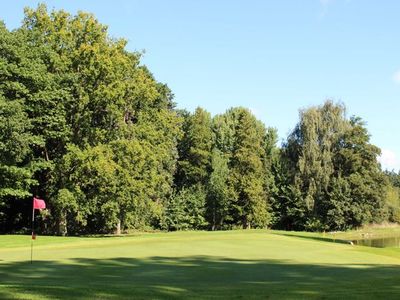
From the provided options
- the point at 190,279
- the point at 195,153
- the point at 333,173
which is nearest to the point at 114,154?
the point at 190,279

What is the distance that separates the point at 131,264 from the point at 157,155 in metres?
30.8

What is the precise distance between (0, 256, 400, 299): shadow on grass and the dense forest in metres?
23.2

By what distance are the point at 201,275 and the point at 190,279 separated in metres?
1.06

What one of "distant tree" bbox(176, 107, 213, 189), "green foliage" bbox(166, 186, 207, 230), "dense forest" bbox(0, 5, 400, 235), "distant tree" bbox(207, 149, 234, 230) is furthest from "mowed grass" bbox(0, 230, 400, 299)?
"distant tree" bbox(176, 107, 213, 189)

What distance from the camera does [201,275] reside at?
16031mm

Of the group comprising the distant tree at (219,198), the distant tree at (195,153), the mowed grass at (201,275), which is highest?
the distant tree at (195,153)

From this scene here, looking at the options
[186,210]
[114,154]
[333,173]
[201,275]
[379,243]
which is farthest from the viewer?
[333,173]

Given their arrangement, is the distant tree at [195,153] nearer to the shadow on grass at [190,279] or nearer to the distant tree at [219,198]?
the distant tree at [219,198]

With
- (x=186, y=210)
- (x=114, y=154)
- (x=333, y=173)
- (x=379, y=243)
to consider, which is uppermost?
(x=333, y=173)

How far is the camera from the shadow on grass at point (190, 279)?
10.7 metres

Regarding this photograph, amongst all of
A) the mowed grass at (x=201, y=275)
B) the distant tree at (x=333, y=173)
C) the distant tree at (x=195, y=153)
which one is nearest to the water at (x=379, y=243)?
the distant tree at (x=333, y=173)

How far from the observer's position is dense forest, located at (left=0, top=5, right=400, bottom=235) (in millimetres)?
41781

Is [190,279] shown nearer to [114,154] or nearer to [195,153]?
[114,154]

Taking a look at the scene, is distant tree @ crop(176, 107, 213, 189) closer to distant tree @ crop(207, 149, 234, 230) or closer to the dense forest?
distant tree @ crop(207, 149, 234, 230)
